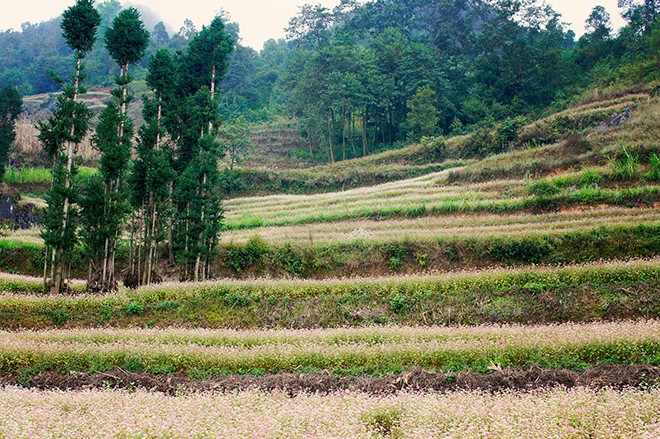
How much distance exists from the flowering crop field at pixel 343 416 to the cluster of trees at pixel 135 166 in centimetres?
1498

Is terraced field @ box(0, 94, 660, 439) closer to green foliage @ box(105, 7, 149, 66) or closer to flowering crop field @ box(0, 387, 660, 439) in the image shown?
flowering crop field @ box(0, 387, 660, 439)

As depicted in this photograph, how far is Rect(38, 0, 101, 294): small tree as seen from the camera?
2525cm

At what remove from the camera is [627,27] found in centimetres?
7850

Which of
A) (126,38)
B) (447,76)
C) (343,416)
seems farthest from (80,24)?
(447,76)

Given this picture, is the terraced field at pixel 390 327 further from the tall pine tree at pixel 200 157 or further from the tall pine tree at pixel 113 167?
the tall pine tree at pixel 200 157

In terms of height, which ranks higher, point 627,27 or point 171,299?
point 627,27

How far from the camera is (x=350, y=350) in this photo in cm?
1633

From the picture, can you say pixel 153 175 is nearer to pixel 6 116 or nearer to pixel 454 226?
pixel 454 226

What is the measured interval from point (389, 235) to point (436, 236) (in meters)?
2.95

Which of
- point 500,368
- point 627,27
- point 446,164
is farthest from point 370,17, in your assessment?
point 500,368

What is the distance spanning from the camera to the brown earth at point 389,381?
13594mm

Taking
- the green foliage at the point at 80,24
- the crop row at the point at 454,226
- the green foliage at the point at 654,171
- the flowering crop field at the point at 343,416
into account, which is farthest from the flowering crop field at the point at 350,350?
the green foliage at the point at 654,171

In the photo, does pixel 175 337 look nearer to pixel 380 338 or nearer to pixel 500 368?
pixel 380 338

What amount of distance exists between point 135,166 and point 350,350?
18.6 metres
